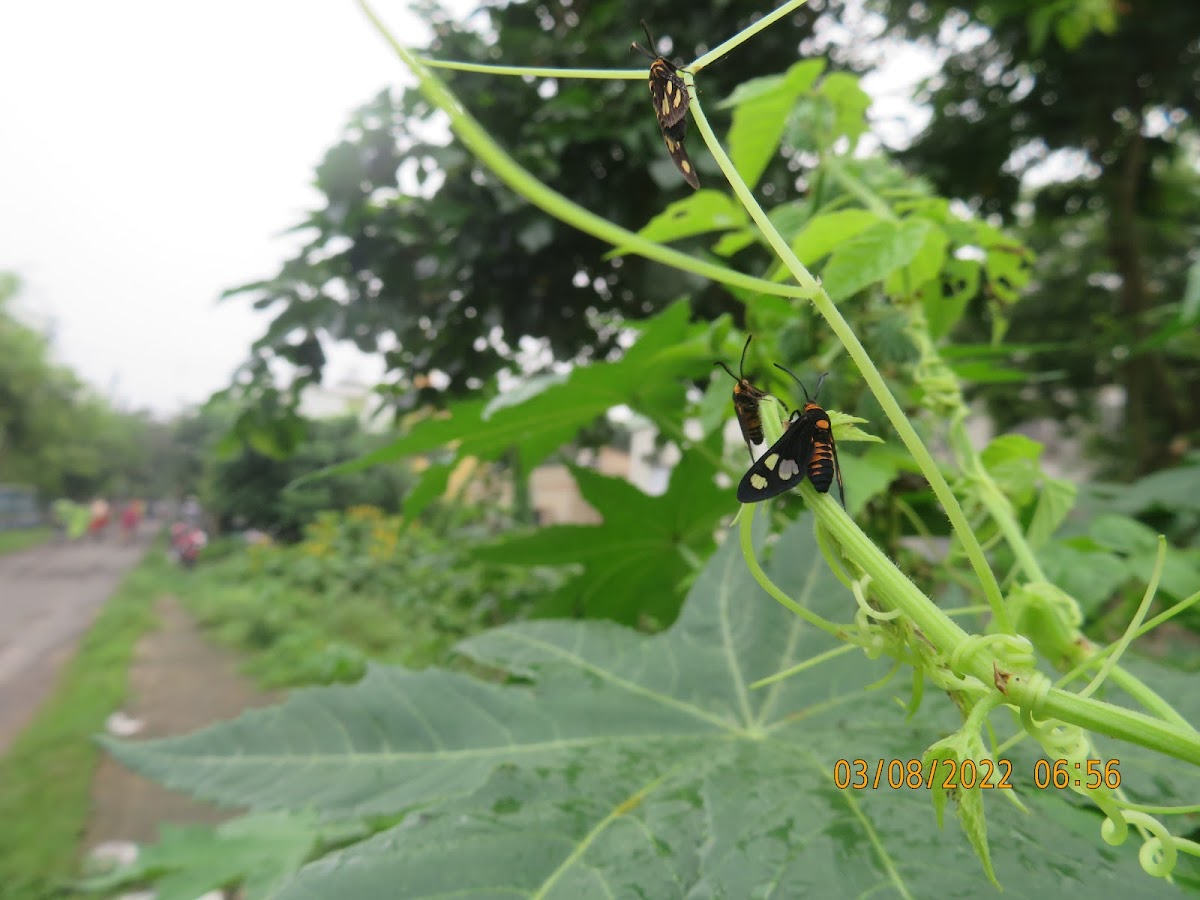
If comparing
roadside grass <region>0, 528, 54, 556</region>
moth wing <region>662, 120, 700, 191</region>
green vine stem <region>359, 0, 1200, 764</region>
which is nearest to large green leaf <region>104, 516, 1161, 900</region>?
green vine stem <region>359, 0, 1200, 764</region>

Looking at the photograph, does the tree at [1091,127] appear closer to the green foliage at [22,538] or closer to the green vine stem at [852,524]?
the green vine stem at [852,524]

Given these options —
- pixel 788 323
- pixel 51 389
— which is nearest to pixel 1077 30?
pixel 788 323

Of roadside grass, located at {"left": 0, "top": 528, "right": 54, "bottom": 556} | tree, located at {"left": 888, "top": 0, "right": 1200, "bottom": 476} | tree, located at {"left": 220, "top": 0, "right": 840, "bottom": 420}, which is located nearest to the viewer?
tree, located at {"left": 220, "top": 0, "right": 840, "bottom": 420}

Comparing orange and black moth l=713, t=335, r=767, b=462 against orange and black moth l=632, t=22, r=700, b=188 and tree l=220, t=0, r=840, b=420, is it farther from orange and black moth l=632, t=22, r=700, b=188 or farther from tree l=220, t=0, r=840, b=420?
tree l=220, t=0, r=840, b=420

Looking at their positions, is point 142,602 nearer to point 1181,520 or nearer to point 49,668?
point 49,668
